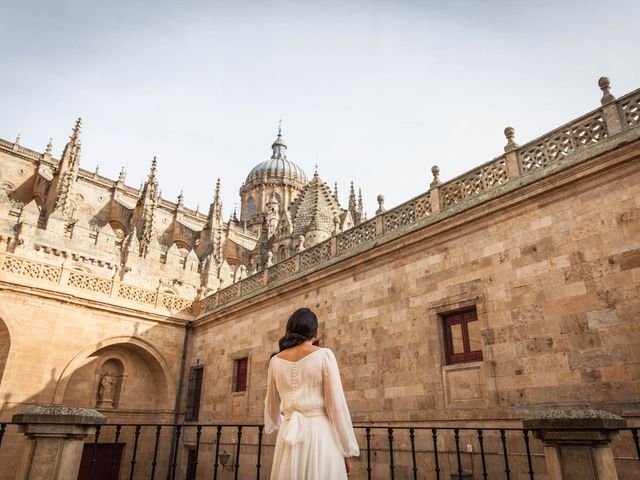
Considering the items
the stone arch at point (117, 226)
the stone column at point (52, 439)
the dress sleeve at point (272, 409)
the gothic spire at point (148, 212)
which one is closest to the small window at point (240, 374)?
the stone column at point (52, 439)

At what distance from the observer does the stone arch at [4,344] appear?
12.9 metres

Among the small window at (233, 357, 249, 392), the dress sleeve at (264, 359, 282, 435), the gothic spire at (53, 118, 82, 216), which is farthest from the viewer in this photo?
the gothic spire at (53, 118, 82, 216)

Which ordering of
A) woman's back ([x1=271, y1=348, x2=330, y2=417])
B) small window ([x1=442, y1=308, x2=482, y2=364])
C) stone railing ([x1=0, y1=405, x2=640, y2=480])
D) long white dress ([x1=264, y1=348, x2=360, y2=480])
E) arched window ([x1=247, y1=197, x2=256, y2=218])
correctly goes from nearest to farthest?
1. long white dress ([x1=264, y1=348, x2=360, y2=480])
2. woman's back ([x1=271, y1=348, x2=330, y2=417])
3. stone railing ([x1=0, y1=405, x2=640, y2=480])
4. small window ([x1=442, y1=308, x2=482, y2=364])
5. arched window ([x1=247, y1=197, x2=256, y2=218])

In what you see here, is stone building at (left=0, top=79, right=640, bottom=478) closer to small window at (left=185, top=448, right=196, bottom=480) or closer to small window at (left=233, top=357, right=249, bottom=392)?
small window at (left=233, top=357, right=249, bottom=392)

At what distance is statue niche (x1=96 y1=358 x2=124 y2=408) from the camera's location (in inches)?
607

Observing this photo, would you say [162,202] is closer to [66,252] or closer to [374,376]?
[66,252]

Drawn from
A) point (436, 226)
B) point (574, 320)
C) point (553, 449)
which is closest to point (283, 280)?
point (436, 226)

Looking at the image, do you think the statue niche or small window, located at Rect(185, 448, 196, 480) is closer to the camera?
small window, located at Rect(185, 448, 196, 480)

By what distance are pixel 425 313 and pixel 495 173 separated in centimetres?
A: 320

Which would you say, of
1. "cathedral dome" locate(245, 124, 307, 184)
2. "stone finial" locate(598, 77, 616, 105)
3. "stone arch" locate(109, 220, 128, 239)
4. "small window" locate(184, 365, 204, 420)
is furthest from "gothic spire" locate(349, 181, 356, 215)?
"stone finial" locate(598, 77, 616, 105)

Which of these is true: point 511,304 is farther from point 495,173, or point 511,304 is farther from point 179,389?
point 179,389

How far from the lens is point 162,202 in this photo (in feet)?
131

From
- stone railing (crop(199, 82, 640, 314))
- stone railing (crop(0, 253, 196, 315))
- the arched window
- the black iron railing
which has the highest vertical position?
the arched window

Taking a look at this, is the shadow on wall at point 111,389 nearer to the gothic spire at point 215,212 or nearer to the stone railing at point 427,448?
the stone railing at point 427,448
